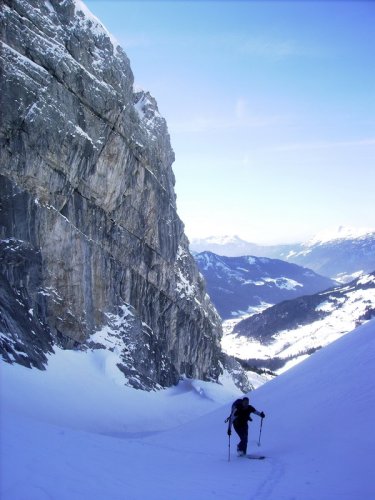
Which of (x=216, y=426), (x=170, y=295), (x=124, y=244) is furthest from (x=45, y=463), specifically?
(x=170, y=295)

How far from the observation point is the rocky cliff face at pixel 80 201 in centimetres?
4144

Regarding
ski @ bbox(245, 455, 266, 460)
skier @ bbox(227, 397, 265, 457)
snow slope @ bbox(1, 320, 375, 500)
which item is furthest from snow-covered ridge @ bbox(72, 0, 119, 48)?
ski @ bbox(245, 455, 266, 460)

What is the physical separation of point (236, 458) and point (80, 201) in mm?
38372

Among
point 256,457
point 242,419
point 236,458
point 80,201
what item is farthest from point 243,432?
point 80,201

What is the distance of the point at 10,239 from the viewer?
4097cm

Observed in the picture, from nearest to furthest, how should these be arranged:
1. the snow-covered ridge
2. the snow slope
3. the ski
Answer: the snow slope < the ski < the snow-covered ridge

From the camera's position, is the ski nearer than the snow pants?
Yes

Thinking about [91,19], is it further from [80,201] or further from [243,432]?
[243,432]

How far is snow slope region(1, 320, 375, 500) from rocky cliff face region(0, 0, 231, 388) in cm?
1625

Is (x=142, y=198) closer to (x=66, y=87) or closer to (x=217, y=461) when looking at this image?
(x=66, y=87)

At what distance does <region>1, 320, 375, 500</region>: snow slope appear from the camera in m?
9.70

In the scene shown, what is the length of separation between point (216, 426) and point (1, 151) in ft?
102

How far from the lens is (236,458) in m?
15.1

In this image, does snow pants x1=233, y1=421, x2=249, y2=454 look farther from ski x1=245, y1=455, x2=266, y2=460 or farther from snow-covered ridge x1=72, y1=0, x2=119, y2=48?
snow-covered ridge x1=72, y1=0, x2=119, y2=48
